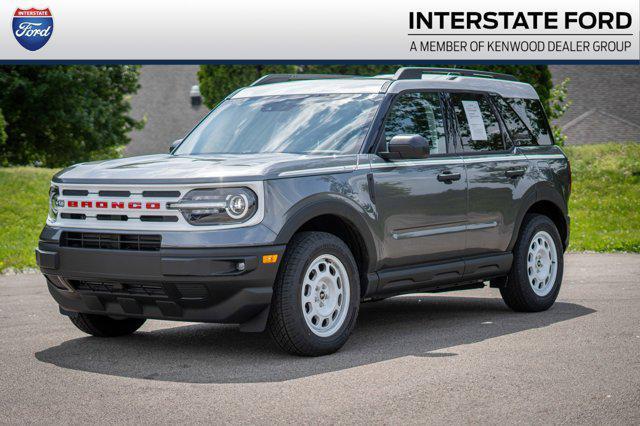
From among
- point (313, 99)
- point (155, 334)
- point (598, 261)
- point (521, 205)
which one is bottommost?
point (598, 261)

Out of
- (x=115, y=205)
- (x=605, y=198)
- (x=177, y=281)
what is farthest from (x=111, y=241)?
(x=605, y=198)

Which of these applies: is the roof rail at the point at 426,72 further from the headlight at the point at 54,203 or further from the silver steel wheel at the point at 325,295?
the headlight at the point at 54,203

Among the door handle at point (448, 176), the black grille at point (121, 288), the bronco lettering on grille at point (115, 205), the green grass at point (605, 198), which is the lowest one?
the green grass at point (605, 198)

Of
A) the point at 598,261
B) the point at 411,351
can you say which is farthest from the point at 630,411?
the point at 598,261

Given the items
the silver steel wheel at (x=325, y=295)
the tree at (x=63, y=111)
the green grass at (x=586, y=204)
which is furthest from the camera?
the tree at (x=63, y=111)

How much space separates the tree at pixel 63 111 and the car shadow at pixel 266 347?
2543 centimetres

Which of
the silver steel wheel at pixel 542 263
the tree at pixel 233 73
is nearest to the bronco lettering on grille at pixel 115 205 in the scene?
the silver steel wheel at pixel 542 263

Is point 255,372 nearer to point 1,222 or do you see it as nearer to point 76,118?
point 1,222

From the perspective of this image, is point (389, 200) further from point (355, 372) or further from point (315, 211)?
point (355, 372)

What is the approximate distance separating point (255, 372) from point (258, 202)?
113 cm

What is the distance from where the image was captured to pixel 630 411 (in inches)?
248

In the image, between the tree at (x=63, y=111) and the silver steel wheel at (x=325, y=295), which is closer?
the silver steel wheel at (x=325, y=295)

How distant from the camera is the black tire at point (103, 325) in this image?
880 cm

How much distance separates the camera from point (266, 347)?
8477 mm
